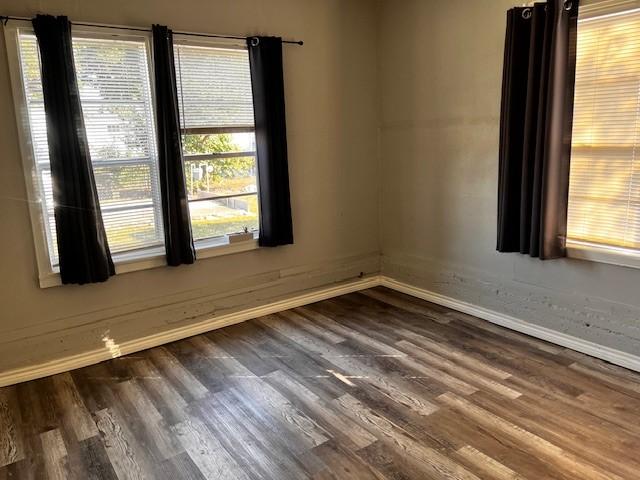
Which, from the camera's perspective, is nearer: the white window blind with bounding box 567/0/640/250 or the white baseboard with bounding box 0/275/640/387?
the white window blind with bounding box 567/0/640/250

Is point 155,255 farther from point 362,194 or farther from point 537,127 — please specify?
point 537,127

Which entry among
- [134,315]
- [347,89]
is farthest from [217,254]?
[347,89]

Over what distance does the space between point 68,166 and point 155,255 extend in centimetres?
81

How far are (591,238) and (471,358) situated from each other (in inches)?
40.9

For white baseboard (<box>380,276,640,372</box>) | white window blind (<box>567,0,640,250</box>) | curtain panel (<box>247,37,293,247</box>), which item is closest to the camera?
white window blind (<box>567,0,640,250</box>)

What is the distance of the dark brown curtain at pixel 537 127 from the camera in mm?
3010

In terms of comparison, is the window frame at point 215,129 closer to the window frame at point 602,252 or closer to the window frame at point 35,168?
the window frame at point 35,168

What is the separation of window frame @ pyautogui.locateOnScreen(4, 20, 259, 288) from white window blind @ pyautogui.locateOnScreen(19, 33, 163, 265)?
3 cm

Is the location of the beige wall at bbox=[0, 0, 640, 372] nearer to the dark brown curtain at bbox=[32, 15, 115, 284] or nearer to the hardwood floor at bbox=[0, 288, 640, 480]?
the dark brown curtain at bbox=[32, 15, 115, 284]

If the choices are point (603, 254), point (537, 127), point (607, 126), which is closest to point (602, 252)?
point (603, 254)

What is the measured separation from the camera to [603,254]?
10.2ft

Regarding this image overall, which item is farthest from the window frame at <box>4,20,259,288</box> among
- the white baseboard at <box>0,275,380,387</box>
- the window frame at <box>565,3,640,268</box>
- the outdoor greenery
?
the window frame at <box>565,3,640,268</box>

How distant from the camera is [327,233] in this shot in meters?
4.39

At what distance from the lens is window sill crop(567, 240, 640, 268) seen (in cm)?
298
